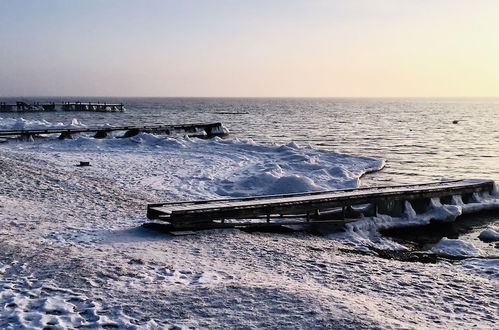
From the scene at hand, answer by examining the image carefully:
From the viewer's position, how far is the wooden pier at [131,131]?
118 feet

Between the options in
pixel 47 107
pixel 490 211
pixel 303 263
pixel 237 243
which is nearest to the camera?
pixel 303 263

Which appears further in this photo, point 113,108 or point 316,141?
point 113,108

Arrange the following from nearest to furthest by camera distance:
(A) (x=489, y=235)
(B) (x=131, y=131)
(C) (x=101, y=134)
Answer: (A) (x=489, y=235) < (C) (x=101, y=134) < (B) (x=131, y=131)

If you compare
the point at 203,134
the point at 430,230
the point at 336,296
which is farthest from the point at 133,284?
the point at 203,134

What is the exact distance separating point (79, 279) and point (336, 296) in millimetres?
3977

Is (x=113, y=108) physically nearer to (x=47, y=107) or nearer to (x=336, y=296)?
(x=47, y=107)

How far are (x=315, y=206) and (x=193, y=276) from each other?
6.21 m

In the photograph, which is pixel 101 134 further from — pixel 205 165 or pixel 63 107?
pixel 63 107

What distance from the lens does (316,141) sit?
160 ft

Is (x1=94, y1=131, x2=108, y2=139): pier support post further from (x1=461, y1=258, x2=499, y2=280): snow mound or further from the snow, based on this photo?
(x1=461, y1=258, x2=499, y2=280): snow mound

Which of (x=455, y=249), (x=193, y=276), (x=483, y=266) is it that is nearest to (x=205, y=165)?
(x=455, y=249)

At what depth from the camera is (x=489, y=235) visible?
13.9 m

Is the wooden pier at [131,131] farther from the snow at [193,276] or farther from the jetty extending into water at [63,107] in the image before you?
the jetty extending into water at [63,107]

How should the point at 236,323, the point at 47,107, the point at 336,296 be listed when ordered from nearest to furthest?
the point at 236,323, the point at 336,296, the point at 47,107
